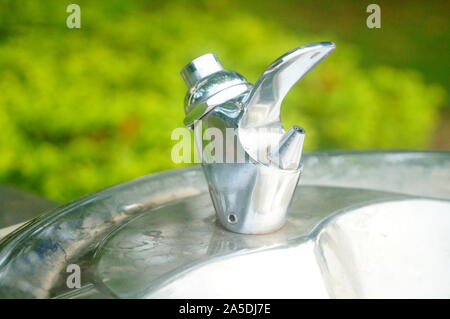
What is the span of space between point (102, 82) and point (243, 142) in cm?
152

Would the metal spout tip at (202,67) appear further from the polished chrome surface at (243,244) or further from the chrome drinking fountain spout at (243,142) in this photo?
the polished chrome surface at (243,244)

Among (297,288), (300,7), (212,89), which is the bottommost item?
(297,288)

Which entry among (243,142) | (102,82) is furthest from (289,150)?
(102,82)

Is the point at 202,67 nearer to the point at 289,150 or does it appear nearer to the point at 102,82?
the point at 289,150

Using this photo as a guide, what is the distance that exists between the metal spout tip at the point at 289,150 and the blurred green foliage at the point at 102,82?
1.38m

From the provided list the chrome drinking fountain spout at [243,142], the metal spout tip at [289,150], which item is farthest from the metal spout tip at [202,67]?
the metal spout tip at [289,150]

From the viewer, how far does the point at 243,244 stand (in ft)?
2.07

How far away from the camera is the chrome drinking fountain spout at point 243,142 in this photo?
2.04 feet

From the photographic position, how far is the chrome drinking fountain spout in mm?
623

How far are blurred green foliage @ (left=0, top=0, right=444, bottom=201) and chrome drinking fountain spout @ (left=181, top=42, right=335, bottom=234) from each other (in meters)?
1.36

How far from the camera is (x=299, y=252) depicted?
0.63 m
